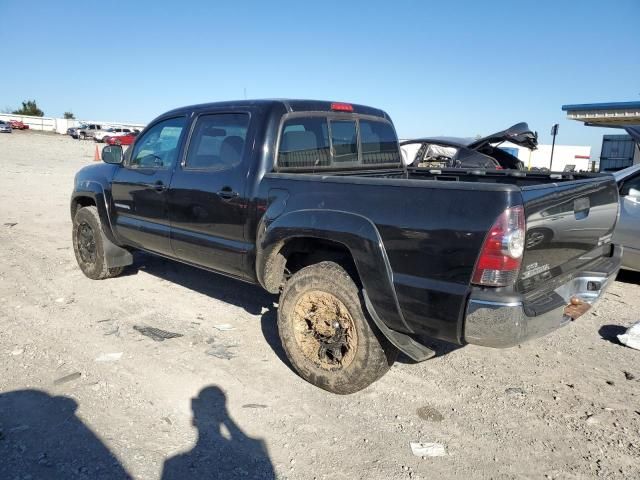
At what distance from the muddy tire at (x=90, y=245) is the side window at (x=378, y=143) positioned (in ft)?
10.3

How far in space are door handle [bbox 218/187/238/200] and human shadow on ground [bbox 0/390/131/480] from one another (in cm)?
176

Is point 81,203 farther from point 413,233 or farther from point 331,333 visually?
point 413,233

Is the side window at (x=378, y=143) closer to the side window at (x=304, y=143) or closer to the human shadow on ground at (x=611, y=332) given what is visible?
the side window at (x=304, y=143)

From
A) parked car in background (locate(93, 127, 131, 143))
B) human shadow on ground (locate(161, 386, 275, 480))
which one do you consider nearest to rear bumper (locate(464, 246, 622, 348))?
human shadow on ground (locate(161, 386, 275, 480))

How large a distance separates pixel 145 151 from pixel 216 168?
4.35ft

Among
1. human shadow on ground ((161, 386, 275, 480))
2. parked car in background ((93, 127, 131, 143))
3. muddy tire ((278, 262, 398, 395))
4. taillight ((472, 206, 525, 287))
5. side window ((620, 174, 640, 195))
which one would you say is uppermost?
parked car in background ((93, 127, 131, 143))

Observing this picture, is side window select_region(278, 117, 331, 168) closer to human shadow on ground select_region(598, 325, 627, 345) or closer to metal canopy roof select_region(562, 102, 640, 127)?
human shadow on ground select_region(598, 325, 627, 345)

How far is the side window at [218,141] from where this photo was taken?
3.91 meters

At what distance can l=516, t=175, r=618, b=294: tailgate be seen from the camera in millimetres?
2619

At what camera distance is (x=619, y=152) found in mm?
18875

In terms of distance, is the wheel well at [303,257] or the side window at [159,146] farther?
the side window at [159,146]

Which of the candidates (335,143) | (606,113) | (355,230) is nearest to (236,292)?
(335,143)

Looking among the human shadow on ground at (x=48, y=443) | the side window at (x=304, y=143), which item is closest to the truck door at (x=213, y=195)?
the side window at (x=304, y=143)

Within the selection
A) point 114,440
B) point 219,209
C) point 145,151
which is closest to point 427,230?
point 219,209
